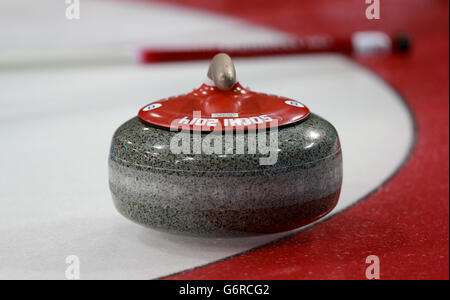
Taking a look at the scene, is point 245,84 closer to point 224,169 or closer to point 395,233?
point 395,233

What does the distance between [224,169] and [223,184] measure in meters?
0.03

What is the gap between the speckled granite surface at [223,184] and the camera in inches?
52.1

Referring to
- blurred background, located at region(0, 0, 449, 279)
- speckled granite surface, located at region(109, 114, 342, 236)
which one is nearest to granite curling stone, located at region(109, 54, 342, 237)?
speckled granite surface, located at region(109, 114, 342, 236)

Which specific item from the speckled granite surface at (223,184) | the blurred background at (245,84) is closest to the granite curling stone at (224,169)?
the speckled granite surface at (223,184)

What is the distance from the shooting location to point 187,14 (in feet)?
18.0

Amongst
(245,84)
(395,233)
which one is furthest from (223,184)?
(245,84)

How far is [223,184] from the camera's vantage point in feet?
4.33

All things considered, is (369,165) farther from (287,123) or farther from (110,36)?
(110,36)

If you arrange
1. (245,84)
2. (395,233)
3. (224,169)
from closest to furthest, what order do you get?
(224,169)
(395,233)
(245,84)

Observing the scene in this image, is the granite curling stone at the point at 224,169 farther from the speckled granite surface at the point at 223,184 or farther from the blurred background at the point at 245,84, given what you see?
the blurred background at the point at 245,84

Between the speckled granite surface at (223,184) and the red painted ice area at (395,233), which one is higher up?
the speckled granite surface at (223,184)

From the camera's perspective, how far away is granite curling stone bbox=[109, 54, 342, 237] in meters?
1.32

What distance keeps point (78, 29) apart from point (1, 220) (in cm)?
335

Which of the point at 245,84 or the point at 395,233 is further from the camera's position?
the point at 245,84
